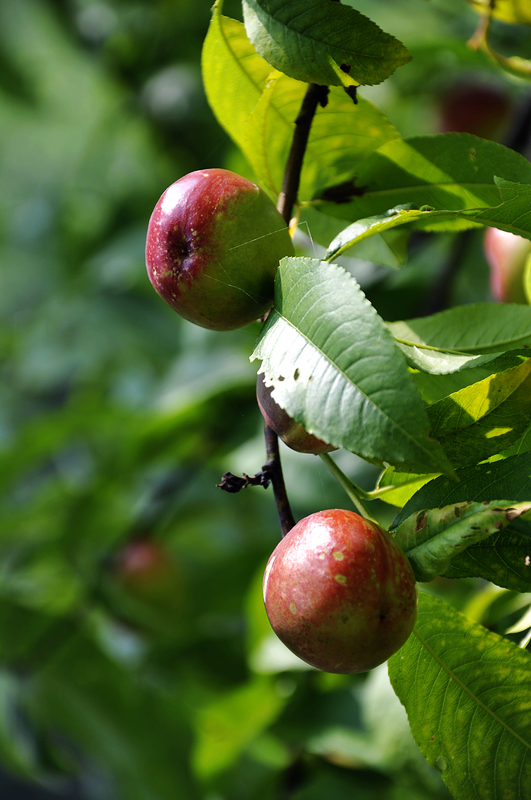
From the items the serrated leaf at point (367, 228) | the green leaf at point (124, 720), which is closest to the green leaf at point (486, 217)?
the serrated leaf at point (367, 228)

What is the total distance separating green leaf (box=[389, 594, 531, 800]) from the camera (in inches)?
15.1

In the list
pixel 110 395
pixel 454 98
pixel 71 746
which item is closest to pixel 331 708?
pixel 71 746

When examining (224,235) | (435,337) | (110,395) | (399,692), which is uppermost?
(224,235)

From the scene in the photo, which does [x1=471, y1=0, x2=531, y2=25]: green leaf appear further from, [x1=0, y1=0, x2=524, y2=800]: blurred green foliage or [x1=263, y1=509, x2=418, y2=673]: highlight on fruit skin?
[x1=263, y1=509, x2=418, y2=673]: highlight on fruit skin

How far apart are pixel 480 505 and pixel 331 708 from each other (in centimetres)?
72

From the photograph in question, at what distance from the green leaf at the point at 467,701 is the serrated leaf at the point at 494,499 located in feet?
0.15

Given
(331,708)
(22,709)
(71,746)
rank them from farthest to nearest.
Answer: (71,746) → (22,709) → (331,708)

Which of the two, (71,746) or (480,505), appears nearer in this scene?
(480,505)

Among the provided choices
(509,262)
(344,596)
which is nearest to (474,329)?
(344,596)

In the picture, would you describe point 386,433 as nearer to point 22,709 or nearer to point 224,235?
point 224,235

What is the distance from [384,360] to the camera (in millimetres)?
307

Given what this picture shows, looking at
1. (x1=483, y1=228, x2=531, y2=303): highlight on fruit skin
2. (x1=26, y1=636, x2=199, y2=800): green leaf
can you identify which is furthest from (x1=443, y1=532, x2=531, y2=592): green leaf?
(x1=26, y1=636, x2=199, y2=800): green leaf

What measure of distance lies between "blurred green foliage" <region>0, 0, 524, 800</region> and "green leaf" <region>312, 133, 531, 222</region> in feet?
0.66

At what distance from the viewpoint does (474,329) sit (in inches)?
18.1
